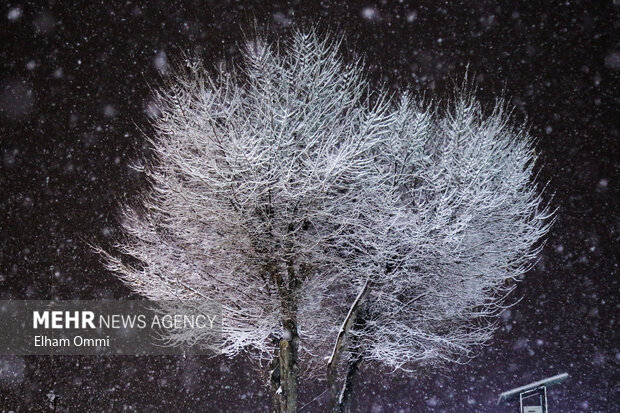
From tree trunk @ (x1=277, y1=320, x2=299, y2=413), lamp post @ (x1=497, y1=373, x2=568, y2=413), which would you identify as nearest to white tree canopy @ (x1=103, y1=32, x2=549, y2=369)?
tree trunk @ (x1=277, y1=320, x2=299, y2=413)

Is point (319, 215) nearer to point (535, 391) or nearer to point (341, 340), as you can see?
point (341, 340)

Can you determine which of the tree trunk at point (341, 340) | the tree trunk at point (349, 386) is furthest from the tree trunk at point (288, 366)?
the tree trunk at point (349, 386)

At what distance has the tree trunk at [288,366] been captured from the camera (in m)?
13.2

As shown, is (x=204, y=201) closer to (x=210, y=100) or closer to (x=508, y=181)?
(x=210, y=100)

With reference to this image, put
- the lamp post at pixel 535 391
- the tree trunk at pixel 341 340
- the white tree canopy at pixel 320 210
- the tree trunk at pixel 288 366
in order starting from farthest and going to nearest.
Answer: the lamp post at pixel 535 391
the tree trunk at pixel 341 340
the tree trunk at pixel 288 366
the white tree canopy at pixel 320 210

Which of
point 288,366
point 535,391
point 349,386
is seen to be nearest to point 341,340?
point 288,366

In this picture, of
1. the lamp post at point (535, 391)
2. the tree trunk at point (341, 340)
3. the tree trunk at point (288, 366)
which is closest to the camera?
the tree trunk at point (288, 366)

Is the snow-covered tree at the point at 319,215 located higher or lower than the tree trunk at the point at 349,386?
higher

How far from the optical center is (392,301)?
47.6ft

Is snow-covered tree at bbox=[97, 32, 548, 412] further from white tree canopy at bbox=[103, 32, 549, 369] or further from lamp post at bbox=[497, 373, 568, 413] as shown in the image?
lamp post at bbox=[497, 373, 568, 413]

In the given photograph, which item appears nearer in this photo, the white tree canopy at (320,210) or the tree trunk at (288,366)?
the white tree canopy at (320,210)

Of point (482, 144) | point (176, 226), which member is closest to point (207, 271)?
point (176, 226)

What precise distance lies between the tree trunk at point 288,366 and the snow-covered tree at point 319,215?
3cm

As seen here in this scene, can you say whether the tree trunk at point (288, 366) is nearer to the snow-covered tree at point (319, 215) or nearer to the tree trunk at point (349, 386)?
the snow-covered tree at point (319, 215)
